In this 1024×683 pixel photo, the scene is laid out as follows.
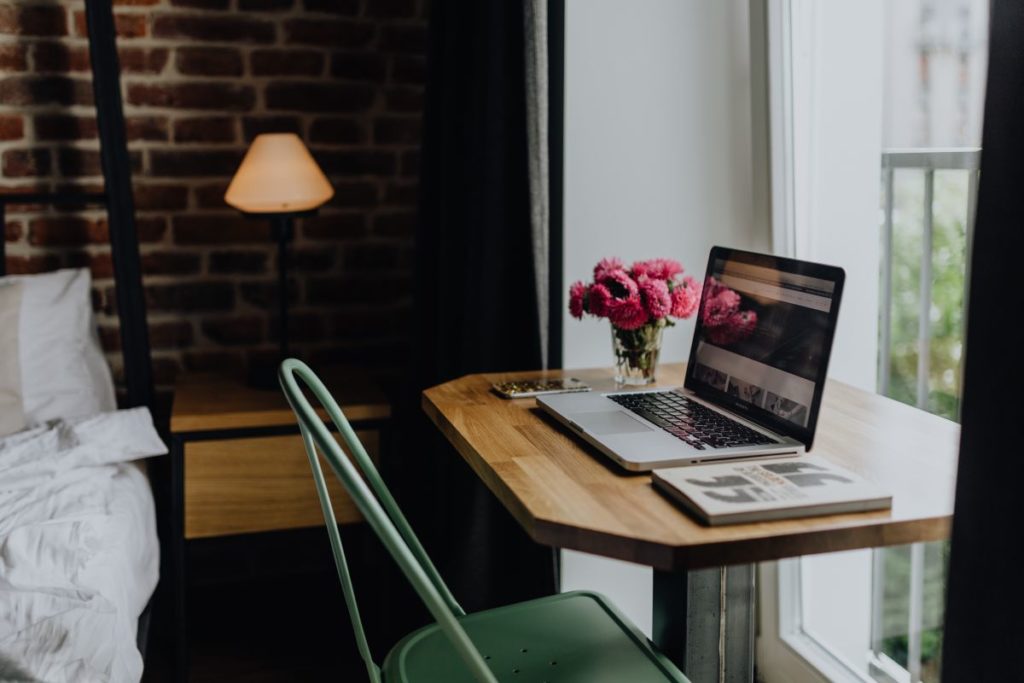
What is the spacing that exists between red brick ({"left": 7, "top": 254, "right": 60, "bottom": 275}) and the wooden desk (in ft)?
4.44

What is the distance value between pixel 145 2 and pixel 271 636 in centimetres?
158

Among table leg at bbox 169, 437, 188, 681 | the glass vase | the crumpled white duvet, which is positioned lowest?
table leg at bbox 169, 437, 188, 681

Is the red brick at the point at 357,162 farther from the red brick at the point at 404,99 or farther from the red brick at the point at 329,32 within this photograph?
the red brick at the point at 329,32

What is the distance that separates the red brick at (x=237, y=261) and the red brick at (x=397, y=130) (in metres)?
0.44

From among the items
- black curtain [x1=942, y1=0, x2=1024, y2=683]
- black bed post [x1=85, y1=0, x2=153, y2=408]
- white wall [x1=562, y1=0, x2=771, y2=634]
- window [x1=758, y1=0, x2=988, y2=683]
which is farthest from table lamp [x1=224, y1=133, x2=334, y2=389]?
black curtain [x1=942, y1=0, x2=1024, y2=683]

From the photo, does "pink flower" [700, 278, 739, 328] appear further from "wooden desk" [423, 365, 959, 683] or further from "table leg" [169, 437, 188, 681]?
"table leg" [169, 437, 188, 681]

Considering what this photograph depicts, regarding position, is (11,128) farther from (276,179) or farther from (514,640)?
(514,640)

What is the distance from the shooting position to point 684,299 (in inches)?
63.8

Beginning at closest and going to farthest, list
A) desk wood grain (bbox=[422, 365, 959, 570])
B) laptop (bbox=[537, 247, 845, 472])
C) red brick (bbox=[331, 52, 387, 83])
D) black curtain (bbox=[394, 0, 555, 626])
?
1. desk wood grain (bbox=[422, 365, 959, 570])
2. laptop (bbox=[537, 247, 845, 472])
3. black curtain (bbox=[394, 0, 555, 626])
4. red brick (bbox=[331, 52, 387, 83])

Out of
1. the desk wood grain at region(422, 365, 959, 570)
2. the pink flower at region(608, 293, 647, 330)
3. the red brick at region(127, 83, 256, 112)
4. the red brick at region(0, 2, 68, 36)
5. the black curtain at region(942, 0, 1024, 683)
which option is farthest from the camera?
the red brick at region(127, 83, 256, 112)

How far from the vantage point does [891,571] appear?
6.59ft

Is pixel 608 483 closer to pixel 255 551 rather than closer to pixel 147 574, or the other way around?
pixel 147 574

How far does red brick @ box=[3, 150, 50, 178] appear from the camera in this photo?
2439mm

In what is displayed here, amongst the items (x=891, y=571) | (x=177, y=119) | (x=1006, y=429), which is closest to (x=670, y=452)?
(x=1006, y=429)
